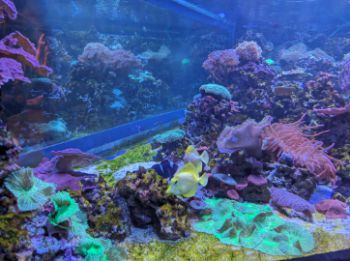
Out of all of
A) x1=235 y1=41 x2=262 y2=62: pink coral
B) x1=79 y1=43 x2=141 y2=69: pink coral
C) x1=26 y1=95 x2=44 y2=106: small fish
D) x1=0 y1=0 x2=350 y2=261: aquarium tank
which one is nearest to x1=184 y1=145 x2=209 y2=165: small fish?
x1=0 y1=0 x2=350 y2=261: aquarium tank

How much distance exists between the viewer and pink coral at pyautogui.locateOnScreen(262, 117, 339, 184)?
162 inches

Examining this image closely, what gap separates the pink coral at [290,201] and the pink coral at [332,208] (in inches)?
6.6

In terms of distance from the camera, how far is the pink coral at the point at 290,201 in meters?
3.55

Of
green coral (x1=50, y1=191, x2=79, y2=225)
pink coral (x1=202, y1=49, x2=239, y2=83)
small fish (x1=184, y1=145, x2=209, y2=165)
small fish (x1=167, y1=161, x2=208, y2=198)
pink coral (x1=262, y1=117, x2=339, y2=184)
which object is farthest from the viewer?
pink coral (x1=202, y1=49, x2=239, y2=83)

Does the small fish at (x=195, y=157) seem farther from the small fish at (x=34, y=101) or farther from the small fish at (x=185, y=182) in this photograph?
the small fish at (x=34, y=101)

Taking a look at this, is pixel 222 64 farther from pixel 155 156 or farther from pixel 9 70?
pixel 9 70

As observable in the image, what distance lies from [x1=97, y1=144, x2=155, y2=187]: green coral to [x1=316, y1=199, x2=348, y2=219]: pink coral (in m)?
2.74

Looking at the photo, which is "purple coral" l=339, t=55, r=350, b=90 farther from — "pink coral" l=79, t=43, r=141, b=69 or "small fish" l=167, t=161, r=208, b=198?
"pink coral" l=79, t=43, r=141, b=69

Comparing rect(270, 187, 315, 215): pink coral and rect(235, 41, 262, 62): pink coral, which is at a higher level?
rect(235, 41, 262, 62): pink coral

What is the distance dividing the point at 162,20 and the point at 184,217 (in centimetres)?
1068

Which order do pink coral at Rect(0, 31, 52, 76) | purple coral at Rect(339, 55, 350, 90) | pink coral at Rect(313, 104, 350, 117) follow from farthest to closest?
1. purple coral at Rect(339, 55, 350, 90)
2. pink coral at Rect(313, 104, 350, 117)
3. pink coral at Rect(0, 31, 52, 76)

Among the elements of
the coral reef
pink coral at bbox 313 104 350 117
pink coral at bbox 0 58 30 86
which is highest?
pink coral at bbox 0 58 30 86

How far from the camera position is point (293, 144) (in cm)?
428

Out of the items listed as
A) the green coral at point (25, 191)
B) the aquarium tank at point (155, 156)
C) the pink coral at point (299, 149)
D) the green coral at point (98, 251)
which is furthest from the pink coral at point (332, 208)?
the green coral at point (25, 191)
